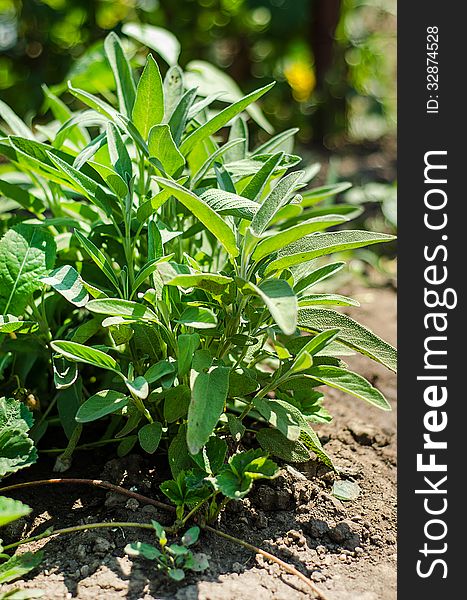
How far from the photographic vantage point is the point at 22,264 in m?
1.47

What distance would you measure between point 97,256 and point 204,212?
27 centimetres

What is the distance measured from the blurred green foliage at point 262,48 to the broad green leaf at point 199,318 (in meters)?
2.37

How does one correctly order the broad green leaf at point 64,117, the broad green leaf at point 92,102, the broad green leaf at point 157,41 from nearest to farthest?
the broad green leaf at point 92,102 → the broad green leaf at point 64,117 → the broad green leaf at point 157,41

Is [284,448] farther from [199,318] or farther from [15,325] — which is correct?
[15,325]

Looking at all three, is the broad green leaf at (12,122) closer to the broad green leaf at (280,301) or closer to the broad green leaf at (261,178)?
the broad green leaf at (261,178)

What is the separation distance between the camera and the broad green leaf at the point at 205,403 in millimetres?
1190

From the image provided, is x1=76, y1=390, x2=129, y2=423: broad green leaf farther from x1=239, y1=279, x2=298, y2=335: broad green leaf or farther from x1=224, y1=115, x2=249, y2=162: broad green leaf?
x1=224, y1=115, x2=249, y2=162: broad green leaf

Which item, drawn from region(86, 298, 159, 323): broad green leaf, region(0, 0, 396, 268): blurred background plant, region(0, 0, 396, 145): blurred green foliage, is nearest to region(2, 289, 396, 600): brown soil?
region(86, 298, 159, 323): broad green leaf

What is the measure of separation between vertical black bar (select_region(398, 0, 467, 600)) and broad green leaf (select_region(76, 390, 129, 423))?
56cm

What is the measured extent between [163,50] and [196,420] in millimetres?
1367

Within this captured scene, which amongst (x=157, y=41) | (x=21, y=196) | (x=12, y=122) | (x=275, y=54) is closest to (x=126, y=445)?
(x=21, y=196)

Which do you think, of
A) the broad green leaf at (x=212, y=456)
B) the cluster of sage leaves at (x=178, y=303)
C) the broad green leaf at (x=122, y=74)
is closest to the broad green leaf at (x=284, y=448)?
the cluster of sage leaves at (x=178, y=303)

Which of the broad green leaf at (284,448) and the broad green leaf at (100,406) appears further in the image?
the broad green leaf at (284,448)

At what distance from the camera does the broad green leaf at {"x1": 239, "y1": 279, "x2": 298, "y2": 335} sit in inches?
43.5
